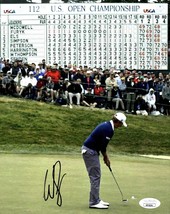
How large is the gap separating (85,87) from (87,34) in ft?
20.2

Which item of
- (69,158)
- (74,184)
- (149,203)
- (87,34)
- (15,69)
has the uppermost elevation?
(87,34)

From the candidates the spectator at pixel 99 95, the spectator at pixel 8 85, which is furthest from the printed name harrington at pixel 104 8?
the spectator at pixel 8 85

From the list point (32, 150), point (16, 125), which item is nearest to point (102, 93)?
point (16, 125)

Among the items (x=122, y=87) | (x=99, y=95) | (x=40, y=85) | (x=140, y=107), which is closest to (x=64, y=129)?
(x=40, y=85)

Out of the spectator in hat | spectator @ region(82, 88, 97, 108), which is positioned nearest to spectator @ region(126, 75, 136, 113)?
spectator @ region(82, 88, 97, 108)

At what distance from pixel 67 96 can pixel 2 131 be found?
15.5 feet

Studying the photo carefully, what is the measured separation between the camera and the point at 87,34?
125 feet

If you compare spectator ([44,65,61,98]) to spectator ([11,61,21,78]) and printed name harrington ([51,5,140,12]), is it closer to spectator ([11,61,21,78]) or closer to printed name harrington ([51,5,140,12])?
spectator ([11,61,21,78])

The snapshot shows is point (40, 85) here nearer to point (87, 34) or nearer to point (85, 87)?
point (85, 87)

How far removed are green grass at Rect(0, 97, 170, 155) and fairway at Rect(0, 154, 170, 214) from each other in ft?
14.5

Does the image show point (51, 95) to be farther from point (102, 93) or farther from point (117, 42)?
point (117, 42)

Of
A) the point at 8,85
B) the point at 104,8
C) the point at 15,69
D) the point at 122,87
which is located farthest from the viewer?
the point at 104,8

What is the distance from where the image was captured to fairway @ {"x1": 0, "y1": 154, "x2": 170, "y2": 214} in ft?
42.5

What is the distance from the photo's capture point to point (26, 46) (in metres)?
37.8
